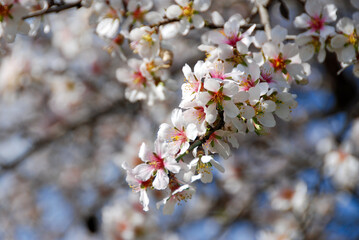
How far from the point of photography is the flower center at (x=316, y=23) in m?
1.39

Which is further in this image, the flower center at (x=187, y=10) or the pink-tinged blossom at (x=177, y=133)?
the flower center at (x=187, y=10)

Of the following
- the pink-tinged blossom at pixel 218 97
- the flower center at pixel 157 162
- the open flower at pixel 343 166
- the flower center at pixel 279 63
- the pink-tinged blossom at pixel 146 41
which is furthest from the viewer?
the open flower at pixel 343 166

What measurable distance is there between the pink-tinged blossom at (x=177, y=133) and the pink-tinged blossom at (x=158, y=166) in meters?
0.02

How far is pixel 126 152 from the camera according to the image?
271 centimetres

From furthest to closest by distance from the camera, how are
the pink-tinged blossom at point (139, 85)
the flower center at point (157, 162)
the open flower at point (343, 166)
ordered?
the open flower at point (343, 166) < the pink-tinged blossom at point (139, 85) < the flower center at point (157, 162)

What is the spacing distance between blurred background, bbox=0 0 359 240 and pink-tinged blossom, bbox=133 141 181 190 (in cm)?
123

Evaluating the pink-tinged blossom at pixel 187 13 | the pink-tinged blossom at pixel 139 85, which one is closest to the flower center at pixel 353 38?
the pink-tinged blossom at pixel 187 13

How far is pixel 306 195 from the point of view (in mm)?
2725

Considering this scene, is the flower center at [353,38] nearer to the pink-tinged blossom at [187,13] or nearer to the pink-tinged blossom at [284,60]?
the pink-tinged blossom at [284,60]

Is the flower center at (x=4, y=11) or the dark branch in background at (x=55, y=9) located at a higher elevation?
the flower center at (x=4, y=11)

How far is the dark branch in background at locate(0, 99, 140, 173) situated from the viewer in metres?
2.82

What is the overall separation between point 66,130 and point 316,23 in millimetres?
2162

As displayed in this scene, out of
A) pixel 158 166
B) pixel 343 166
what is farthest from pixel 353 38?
pixel 343 166

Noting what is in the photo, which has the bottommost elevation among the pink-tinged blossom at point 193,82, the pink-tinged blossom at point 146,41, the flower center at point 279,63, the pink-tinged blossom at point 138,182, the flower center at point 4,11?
the pink-tinged blossom at point 138,182
